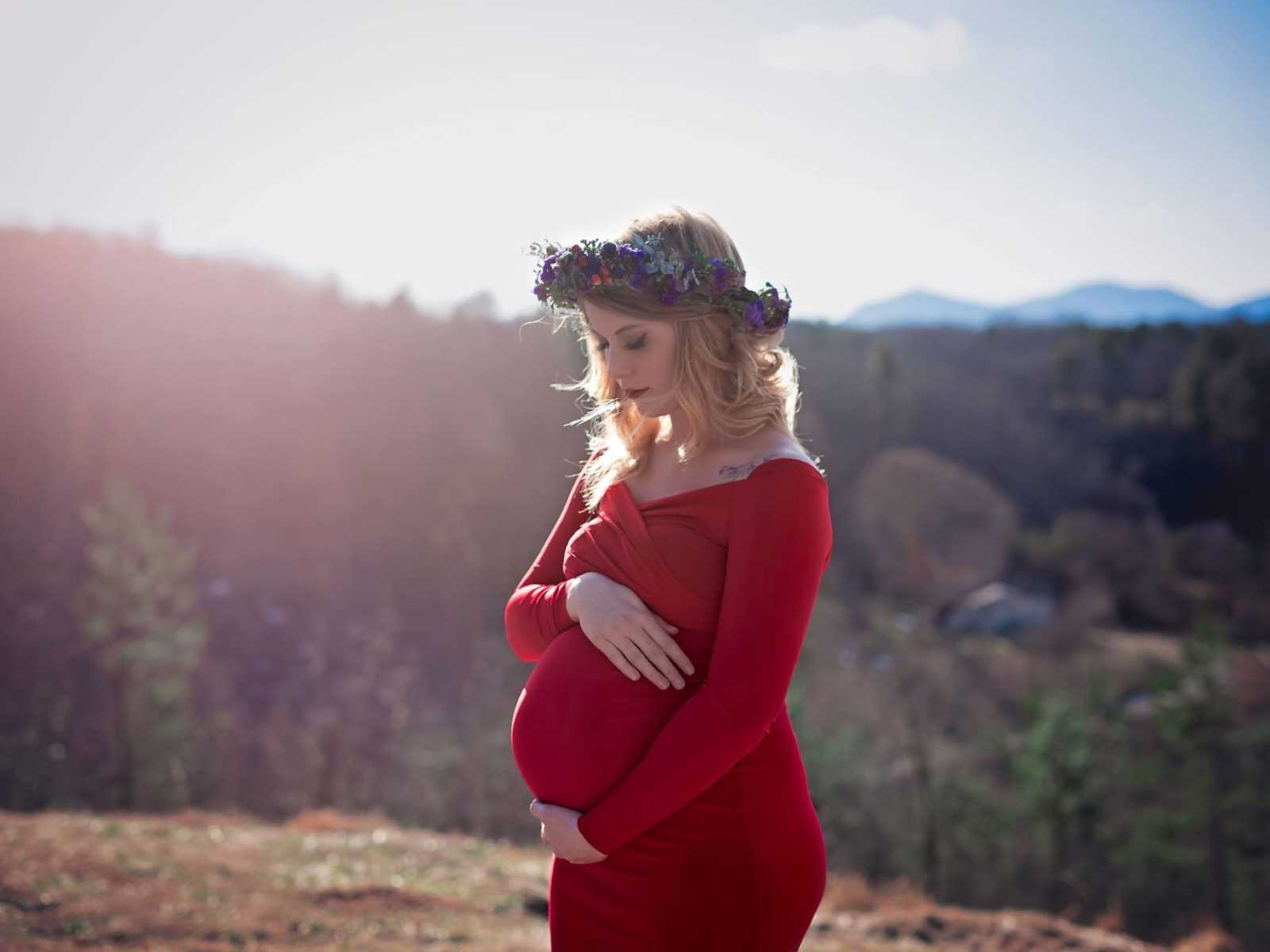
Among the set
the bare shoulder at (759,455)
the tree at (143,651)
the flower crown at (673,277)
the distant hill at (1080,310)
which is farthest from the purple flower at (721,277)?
the distant hill at (1080,310)

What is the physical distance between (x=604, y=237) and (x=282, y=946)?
386 cm

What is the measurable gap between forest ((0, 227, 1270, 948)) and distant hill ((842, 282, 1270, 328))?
1576 mm

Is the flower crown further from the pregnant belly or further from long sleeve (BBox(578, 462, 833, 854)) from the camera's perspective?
the pregnant belly

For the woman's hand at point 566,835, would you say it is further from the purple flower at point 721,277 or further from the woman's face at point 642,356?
the purple flower at point 721,277

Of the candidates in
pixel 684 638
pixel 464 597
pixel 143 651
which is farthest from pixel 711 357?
pixel 464 597

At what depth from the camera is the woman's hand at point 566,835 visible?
1.86m

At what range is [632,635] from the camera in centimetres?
188

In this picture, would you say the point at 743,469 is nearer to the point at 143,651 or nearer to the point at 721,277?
the point at 721,277

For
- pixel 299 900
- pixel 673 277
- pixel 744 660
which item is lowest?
pixel 299 900

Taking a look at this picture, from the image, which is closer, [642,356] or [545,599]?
[642,356]

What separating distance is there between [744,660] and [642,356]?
2.12 feet

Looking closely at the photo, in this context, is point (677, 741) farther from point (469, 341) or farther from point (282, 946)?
point (469, 341)

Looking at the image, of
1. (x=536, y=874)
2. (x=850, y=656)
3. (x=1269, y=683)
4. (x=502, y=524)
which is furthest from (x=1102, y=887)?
(x=536, y=874)

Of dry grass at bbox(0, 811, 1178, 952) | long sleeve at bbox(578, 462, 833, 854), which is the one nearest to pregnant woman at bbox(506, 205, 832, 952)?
long sleeve at bbox(578, 462, 833, 854)
